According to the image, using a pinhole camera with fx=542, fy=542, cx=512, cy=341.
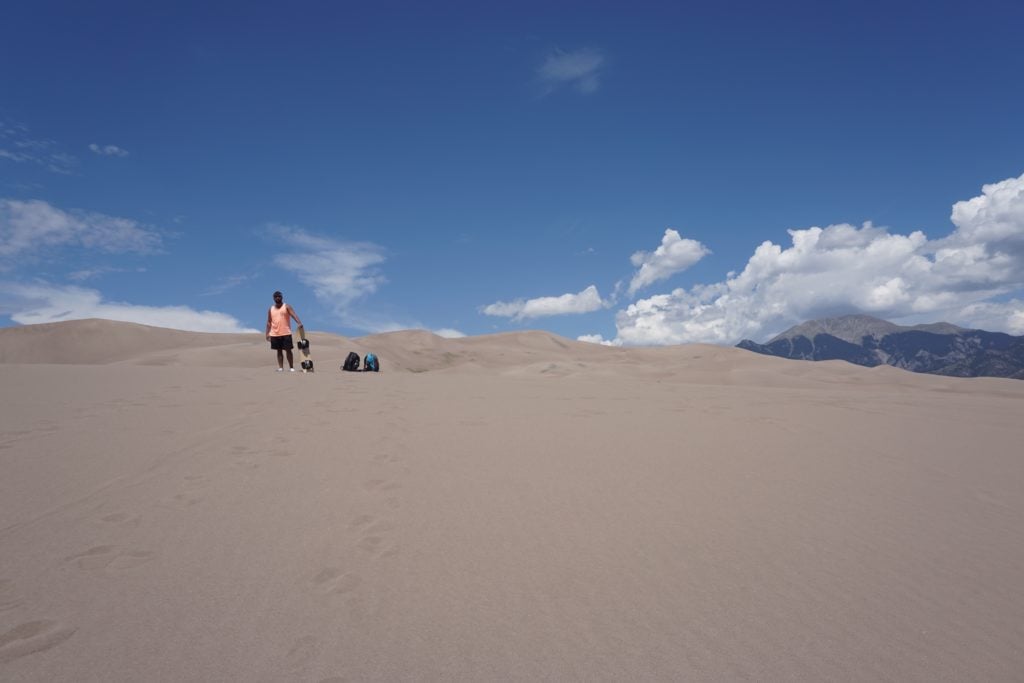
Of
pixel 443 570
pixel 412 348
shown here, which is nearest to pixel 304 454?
pixel 443 570

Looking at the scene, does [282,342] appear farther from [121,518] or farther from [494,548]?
[494,548]

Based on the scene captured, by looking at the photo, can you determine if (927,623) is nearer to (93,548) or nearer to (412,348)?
(93,548)

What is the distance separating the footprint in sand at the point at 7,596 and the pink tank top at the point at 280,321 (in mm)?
9862

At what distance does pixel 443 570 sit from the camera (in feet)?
9.07

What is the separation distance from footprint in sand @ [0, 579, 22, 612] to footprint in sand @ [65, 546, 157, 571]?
244 mm

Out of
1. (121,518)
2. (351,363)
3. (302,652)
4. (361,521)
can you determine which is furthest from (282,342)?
(302,652)

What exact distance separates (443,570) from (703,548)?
147 cm

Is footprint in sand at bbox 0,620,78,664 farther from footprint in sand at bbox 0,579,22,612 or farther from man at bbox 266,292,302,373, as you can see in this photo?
man at bbox 266,292,302,373

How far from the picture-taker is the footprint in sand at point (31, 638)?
6.48 ft

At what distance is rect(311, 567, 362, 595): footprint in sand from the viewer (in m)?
2.52

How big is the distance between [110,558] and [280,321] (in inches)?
385

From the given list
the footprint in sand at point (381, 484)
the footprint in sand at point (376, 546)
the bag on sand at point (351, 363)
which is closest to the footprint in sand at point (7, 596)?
the footprint in sand at point (376, 546)

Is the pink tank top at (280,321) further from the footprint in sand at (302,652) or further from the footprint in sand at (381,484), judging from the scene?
the footprint in sand at (302,652)

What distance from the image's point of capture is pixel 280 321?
11852mm
